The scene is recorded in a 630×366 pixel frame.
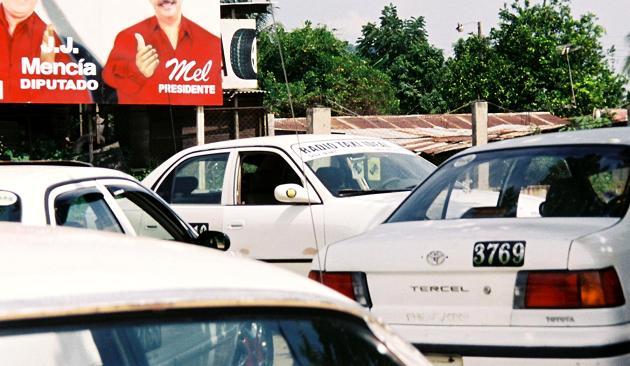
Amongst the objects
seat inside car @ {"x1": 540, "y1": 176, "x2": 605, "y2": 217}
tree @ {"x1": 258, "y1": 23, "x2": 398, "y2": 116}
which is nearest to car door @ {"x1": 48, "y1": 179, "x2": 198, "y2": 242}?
seat inside car @ {"x1": 540, "y1": 176, "x2": 605, "y2": 217}

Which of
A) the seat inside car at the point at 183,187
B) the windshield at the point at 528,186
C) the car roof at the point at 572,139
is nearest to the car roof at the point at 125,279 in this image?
the windshield at the point at 528,186

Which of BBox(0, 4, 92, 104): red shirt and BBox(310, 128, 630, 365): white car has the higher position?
BBox(0, 4, 92, 104): red shirt

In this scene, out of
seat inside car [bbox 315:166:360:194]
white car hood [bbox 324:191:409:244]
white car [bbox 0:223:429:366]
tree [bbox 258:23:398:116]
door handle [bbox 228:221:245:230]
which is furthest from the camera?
tree [bbox 258:23:398:116]

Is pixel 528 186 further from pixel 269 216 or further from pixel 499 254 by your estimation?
pixel 269 216

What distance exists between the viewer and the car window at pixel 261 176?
33.9 feet

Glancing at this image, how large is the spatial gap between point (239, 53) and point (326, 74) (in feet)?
48.9

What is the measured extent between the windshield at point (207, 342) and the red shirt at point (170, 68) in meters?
28.7

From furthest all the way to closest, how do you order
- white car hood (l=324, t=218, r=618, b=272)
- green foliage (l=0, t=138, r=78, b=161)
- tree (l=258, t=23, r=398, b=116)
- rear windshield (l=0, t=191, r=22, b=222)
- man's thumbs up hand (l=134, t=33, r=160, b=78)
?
1. tree (l=258, t=23, r=398, b=116)
2. man's thumbs up hand (l=134, t=33, r=160, b=78)
3. green foliage (l=0, t=138, r=78, b=161)
4. white car hood (l=324, t=218, r=618, b=272)
5. rear windshield (l=0, t=191, r=22, b=222)

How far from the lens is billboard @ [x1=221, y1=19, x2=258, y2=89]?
34.2 metres

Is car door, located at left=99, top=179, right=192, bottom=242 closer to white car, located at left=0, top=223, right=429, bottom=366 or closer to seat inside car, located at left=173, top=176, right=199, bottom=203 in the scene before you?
white car, located at left=0, top=223, right=429, bottom=366

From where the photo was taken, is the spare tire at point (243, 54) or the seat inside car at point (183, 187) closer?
the seat inside car at point (183, 187)

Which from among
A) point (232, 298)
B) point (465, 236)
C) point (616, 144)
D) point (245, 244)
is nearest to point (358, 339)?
point (232, 298)

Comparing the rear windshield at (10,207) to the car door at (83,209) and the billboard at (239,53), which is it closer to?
the car door at (83,209)

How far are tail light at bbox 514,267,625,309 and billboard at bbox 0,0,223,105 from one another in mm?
24934
